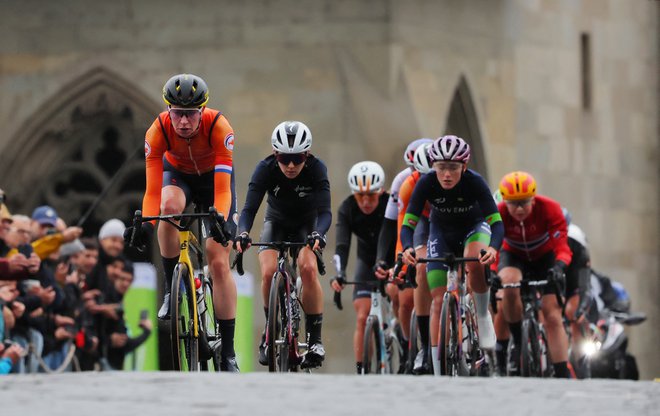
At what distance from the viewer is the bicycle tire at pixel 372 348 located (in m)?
19.2

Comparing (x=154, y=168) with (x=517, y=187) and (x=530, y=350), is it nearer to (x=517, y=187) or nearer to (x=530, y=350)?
(x=517, y=187)

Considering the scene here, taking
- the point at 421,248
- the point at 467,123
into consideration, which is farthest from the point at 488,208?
the point at 467,123

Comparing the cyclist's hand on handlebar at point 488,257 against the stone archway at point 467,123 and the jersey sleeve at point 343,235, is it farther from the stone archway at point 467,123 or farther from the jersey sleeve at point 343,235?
the stone archway at point 467,123

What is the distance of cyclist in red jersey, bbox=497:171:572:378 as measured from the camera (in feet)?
63.4

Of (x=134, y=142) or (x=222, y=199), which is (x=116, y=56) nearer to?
(x=134, y=142)

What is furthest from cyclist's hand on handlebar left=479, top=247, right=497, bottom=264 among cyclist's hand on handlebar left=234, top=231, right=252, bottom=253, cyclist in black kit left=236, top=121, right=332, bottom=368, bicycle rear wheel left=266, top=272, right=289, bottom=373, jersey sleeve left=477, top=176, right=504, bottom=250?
cyclist's hand on handlebar left=234, top=231, right=252, bottom=253

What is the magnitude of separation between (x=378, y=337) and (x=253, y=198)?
11.4ft

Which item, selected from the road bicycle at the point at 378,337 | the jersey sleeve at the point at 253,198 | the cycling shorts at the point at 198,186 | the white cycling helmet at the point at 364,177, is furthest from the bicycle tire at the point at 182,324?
the white cycling helmet at the point at 364,177

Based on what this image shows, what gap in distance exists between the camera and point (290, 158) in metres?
16.4

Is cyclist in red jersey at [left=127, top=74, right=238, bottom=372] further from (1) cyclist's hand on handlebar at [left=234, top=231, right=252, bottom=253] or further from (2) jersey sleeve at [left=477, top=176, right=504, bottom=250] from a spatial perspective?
(2) jersey sleeve at [left=477, top=176, right=504, bottom=250]

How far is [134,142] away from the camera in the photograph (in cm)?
3027

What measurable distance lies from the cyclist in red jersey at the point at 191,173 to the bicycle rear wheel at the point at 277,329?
1.13ft

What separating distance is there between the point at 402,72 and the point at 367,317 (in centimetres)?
1002

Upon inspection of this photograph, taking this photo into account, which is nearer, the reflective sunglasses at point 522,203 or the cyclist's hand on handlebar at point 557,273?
the cyclist's hand on handlebar at point 557,273
